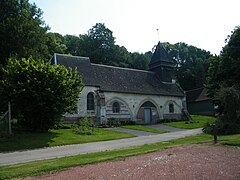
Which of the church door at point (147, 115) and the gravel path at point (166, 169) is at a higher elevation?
the church door at point (147, 115)

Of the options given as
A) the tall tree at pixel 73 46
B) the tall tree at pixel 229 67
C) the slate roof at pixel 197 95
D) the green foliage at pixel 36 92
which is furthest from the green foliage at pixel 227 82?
the tall tree at pixel 73 46

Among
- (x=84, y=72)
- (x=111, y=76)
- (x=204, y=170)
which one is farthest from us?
(x=111, y=76)

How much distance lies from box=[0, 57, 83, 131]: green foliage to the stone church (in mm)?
8842

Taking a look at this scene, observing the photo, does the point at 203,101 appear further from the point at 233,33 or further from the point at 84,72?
the point at 84,72

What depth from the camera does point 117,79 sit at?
33438mm

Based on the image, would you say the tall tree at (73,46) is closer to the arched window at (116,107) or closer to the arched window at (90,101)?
the arched window at (116,107)

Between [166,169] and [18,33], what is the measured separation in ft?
82.1

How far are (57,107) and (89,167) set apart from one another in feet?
33.9

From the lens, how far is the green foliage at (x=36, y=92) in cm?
1717

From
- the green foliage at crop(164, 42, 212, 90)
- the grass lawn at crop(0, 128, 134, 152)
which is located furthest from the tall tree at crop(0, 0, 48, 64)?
the green foliage at crop(164, 42, 212, 90)

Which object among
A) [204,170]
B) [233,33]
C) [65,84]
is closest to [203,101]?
[233,33]

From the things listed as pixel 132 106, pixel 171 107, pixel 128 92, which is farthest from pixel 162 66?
pixel 132 106

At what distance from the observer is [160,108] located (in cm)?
3591

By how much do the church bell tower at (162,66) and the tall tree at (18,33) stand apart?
56.8 ft
